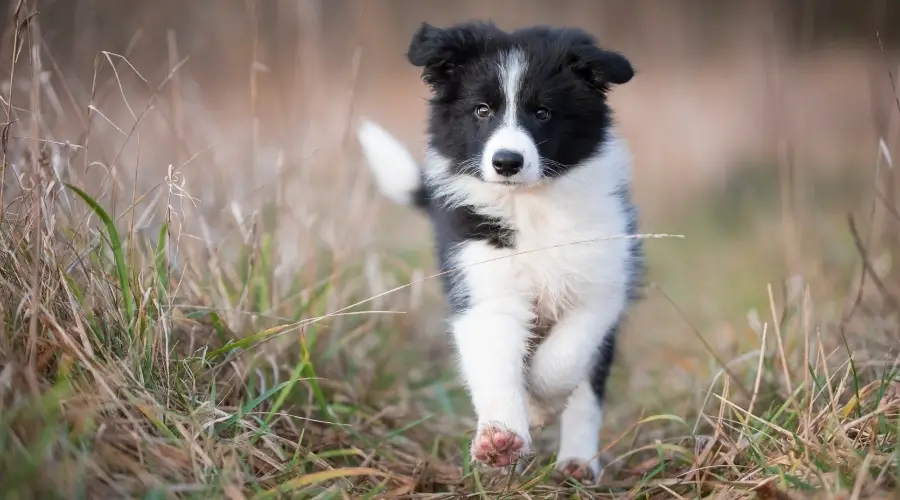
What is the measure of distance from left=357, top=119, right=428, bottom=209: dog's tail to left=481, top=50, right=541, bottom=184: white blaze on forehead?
766mm

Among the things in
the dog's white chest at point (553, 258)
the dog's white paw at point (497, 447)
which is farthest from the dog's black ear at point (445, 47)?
the dog's white paw at point (497, 447)

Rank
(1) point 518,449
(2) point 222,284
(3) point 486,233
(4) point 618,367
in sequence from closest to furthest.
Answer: (1) point 518,449 → (3) point 486,233 → (2) point 222,284 → (4) point 618,367

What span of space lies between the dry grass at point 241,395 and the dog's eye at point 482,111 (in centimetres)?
68

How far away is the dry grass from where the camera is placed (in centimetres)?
210

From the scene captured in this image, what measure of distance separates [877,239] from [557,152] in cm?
234

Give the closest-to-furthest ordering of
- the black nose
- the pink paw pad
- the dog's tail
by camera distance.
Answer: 1. the pink paw pad
2. the black nose
3. the dog's tail

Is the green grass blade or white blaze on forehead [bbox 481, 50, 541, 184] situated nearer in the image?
the green grass blade

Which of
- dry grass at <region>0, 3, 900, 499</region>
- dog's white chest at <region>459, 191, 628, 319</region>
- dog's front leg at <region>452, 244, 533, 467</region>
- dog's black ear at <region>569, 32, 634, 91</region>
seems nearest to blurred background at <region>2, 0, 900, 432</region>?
dry grass at <region>0, 3, 900, 499</region>

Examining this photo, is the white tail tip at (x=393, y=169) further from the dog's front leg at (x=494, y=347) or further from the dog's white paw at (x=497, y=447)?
the dog's white paw at (x=497, y=447)

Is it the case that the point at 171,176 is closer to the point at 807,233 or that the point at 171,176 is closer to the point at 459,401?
the point at 459,401

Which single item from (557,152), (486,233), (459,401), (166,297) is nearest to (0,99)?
(166,297)

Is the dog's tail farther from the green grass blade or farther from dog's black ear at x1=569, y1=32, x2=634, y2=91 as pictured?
the green grass blade

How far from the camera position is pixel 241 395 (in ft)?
9.84

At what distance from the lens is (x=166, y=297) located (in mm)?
2701
